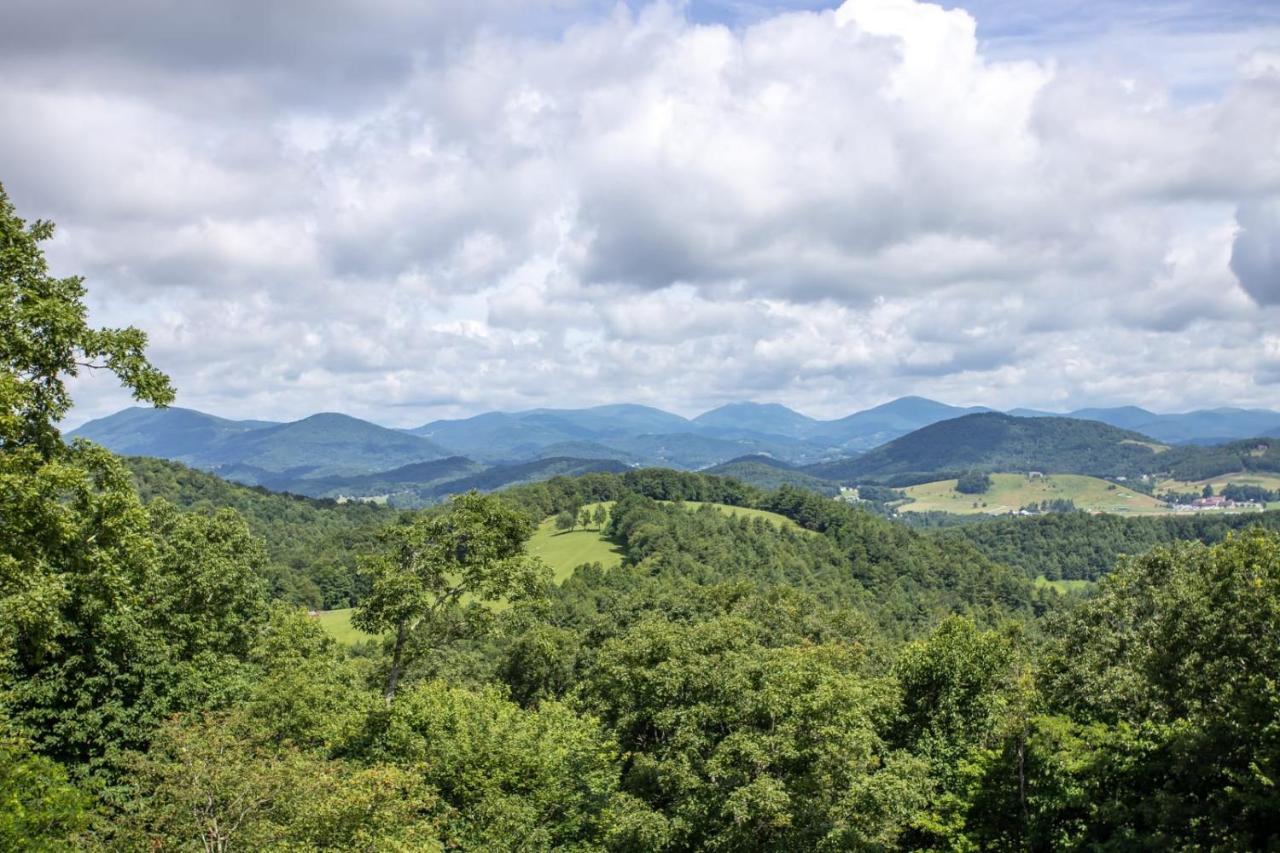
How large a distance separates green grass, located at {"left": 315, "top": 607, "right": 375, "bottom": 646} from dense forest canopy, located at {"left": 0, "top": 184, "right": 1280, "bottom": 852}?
61687 mm

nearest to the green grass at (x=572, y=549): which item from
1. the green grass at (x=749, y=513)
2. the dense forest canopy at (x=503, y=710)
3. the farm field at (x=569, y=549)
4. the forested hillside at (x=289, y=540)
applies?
the farm field at (x=569, y=549)

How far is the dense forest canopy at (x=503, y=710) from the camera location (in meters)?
15.1

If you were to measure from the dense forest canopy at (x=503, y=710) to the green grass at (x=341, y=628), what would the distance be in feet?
202

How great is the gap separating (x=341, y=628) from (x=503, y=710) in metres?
89.1

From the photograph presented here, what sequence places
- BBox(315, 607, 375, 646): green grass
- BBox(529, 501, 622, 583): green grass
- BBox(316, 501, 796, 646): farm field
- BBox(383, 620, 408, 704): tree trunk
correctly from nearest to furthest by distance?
1. BBox(383, 620, 408, 704): tree trunk
2. BBox(315, 607, 375, 646): green grass
3. BBox(316, 501, 796, 646): farm field
4. BBox(529, 501, 622, 583): green grass

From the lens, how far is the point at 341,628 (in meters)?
107

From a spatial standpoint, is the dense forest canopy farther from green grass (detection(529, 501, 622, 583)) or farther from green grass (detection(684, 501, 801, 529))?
green grass (detection(684, 501, 801, 529))

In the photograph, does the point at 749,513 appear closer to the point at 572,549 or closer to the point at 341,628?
the point at 572,549

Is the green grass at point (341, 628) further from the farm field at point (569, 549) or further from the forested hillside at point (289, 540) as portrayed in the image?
the forested hillside at point (289, 540)

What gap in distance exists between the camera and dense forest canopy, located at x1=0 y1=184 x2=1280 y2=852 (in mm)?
15094

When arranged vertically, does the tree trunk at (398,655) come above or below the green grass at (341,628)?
above

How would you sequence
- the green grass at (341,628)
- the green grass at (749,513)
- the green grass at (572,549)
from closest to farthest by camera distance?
the green grass at (341,628), the green grass at (572,549), the green grass at (749,513)

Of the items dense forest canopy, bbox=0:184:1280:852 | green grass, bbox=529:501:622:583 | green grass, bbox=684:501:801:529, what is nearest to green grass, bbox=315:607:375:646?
green grass, bbox=529:501:622:583

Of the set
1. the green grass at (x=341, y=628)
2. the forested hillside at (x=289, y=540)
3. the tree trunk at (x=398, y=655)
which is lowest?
the green grass at (x=341, y=628)
